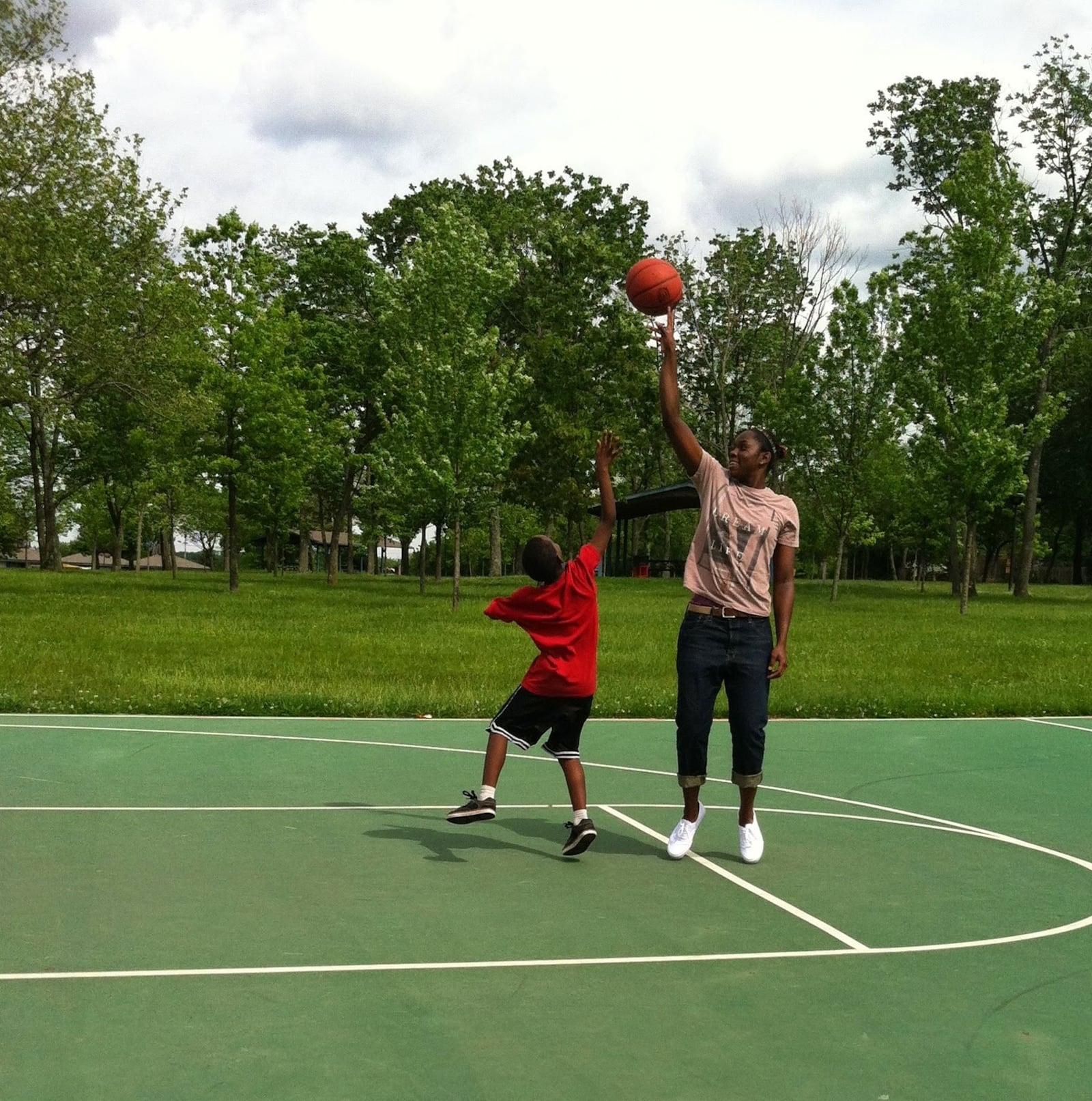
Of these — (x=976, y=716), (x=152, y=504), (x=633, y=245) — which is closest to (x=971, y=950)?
(x=976, y=716)

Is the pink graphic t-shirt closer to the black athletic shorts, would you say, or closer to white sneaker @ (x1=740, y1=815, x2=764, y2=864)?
the black athletic shorts

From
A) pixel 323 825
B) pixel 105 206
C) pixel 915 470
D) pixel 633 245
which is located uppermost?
pixel 633 245

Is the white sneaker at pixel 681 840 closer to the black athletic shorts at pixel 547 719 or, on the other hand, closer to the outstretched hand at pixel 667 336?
the black athletic shorts at pixel 547 719

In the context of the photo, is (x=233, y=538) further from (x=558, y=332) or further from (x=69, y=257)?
(x=558, y=332)

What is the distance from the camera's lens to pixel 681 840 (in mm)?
6395

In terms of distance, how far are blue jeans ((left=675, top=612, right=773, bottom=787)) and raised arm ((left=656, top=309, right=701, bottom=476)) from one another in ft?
2.43

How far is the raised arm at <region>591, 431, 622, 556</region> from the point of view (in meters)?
6.30

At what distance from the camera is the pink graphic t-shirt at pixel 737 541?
20.1 feet

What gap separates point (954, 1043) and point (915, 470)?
33671 millimetres

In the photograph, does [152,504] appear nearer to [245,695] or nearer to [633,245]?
[633,245]

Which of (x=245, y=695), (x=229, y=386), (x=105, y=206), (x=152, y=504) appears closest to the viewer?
(x=245, y=695)

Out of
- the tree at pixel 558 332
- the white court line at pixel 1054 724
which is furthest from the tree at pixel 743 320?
the white court line at pixel 1054 724

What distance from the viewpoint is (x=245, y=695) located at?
13.0 m

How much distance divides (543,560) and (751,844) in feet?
5.61
